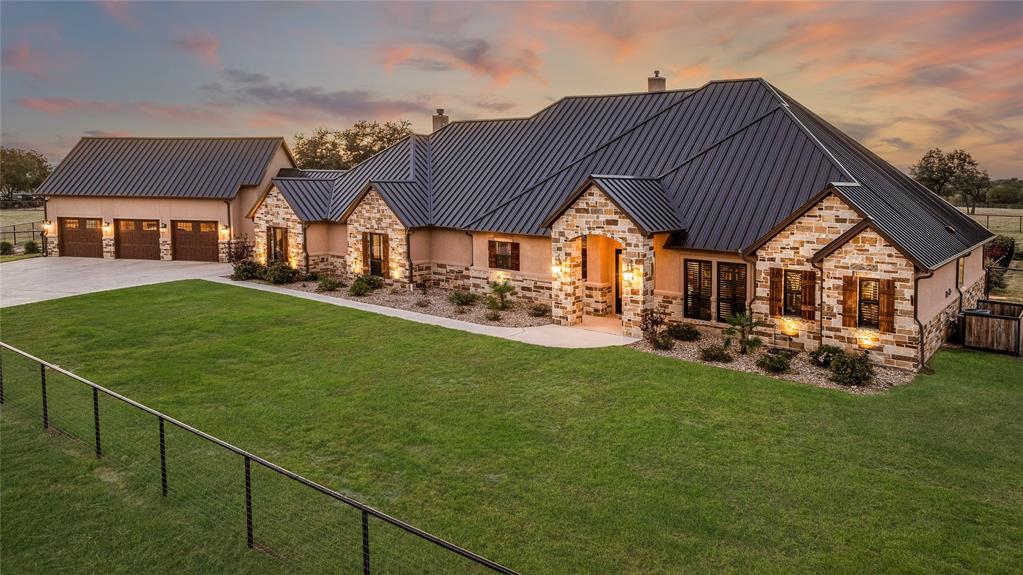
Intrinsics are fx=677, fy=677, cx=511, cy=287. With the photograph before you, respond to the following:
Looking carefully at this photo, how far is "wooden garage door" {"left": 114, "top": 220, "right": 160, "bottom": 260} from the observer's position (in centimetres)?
4078

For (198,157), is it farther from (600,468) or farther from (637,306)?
(600,468)

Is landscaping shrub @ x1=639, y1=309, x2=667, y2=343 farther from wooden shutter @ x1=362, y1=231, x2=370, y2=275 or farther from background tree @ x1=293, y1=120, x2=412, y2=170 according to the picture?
background tree @ x1=293, y1=120, x2=412, y2=170

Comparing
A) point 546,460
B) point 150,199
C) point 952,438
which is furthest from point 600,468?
point 150,199

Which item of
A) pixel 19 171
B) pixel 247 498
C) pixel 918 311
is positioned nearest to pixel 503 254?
pixel 918 311

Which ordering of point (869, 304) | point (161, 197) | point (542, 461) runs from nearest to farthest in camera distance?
point (542, 461) < point (869, 304) < point (161, 197)

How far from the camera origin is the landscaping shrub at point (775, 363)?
57.5ft

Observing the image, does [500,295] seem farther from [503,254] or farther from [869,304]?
[869,304]

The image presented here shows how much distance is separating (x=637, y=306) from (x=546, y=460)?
10117mm

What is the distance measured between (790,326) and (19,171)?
109 meters

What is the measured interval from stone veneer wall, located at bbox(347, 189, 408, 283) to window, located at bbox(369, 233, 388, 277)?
458mm

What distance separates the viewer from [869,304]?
18047mm

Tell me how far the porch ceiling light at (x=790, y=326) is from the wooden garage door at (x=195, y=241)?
32331mm

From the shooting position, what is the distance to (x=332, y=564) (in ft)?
Answer: 29.3

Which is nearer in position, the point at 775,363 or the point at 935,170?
the point at 775,363
